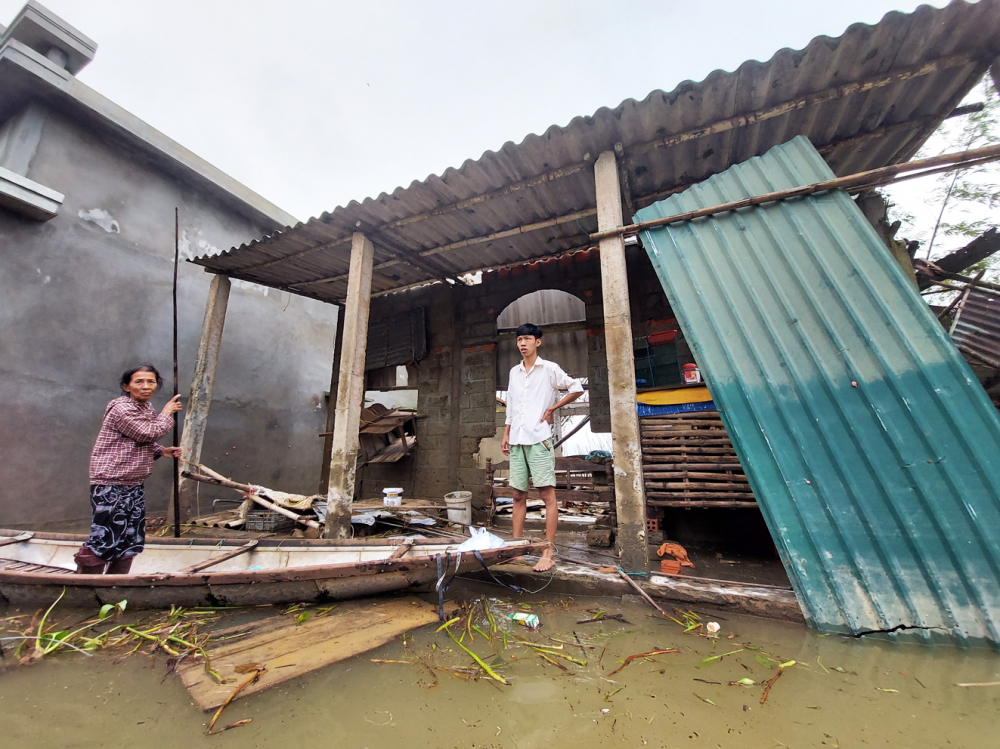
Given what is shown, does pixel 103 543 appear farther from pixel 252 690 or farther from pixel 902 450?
pixel 902 450

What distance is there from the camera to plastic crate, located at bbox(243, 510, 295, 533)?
4820 millimetres

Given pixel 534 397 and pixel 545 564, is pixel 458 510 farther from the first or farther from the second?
pixel 534 397

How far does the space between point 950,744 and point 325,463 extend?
8.24m

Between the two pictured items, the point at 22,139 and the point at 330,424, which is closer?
the point at 22,139

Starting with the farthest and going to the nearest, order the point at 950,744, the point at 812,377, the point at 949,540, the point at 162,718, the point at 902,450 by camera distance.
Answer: the point at 812,377, the point at 902,450, the point at 949,540, the point at 162,718, the point at 950,744

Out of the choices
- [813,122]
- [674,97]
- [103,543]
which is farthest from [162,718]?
[813,122]

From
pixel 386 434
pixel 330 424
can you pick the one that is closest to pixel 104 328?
pixel 330 424

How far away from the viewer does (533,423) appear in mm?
3400

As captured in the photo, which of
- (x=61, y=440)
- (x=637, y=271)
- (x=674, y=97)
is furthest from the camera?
(x=61, y=440)

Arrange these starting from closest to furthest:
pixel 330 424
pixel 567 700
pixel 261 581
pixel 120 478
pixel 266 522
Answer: pixel 567 700 < pixel 261 581 < pixel 120 478 < pixel 266 522 < pixel 330 424

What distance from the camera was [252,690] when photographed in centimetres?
177

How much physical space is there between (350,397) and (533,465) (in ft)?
8.14

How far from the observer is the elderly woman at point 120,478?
9.49 feet

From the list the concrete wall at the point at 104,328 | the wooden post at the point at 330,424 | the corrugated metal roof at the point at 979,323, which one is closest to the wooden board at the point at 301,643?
the wooden post at the point at 330,424
